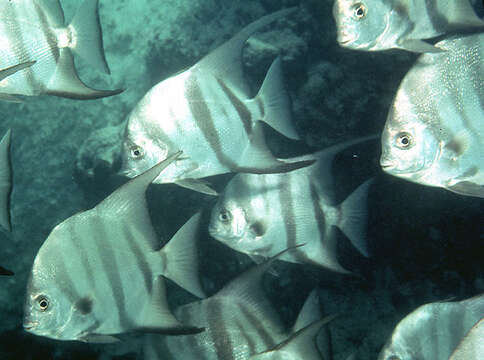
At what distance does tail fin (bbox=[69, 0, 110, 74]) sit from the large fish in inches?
65.0

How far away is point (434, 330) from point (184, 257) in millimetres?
1614

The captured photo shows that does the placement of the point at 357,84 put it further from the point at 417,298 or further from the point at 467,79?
the point at 417,298

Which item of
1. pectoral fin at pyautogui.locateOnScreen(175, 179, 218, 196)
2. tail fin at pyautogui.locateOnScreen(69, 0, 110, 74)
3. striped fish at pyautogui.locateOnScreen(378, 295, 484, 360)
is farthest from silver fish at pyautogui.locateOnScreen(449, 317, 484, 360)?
tail fin at pyautogui.locateOnScreen(69, 0, 110, 74)

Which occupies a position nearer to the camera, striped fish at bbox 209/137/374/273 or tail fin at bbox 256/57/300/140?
tail fin at bbox 256/57/300/140

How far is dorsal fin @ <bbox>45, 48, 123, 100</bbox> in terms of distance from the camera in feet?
7.59

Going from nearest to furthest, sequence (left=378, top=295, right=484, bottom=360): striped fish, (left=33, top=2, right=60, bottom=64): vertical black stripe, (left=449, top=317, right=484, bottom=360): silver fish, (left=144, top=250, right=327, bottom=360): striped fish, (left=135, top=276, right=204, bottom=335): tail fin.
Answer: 1. (left=449, top=317, right=484, bottom=360): silver fish
2. (left=135, top=276, right=204, bottom=335): tail fin
3. (left=378, top=295, right=484, bottom=360): striped fish
4. (left=144, top=250, right=327, bottom=360): striped fish
5. (left=33, top=2, right=60, bottom=64): vertical black stripe

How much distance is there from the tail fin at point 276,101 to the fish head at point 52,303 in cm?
165

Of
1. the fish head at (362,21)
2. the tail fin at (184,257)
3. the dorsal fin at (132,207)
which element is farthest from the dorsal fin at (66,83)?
the fish head at (362,21)

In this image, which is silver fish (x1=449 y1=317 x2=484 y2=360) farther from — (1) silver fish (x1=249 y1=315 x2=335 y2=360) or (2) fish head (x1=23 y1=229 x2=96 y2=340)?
(2) fish head (x1=23 y1=229 x2=96 y2=340)

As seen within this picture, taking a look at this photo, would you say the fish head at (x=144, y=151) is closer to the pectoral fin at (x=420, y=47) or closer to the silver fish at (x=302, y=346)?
the silver fish at (x=302, y=346)

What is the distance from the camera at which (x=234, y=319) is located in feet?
7.74

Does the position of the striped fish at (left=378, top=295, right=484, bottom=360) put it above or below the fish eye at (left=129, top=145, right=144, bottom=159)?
below

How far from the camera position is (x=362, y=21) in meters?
2.46

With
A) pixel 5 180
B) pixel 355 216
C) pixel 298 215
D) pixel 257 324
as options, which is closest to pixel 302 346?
pixel 257 324
